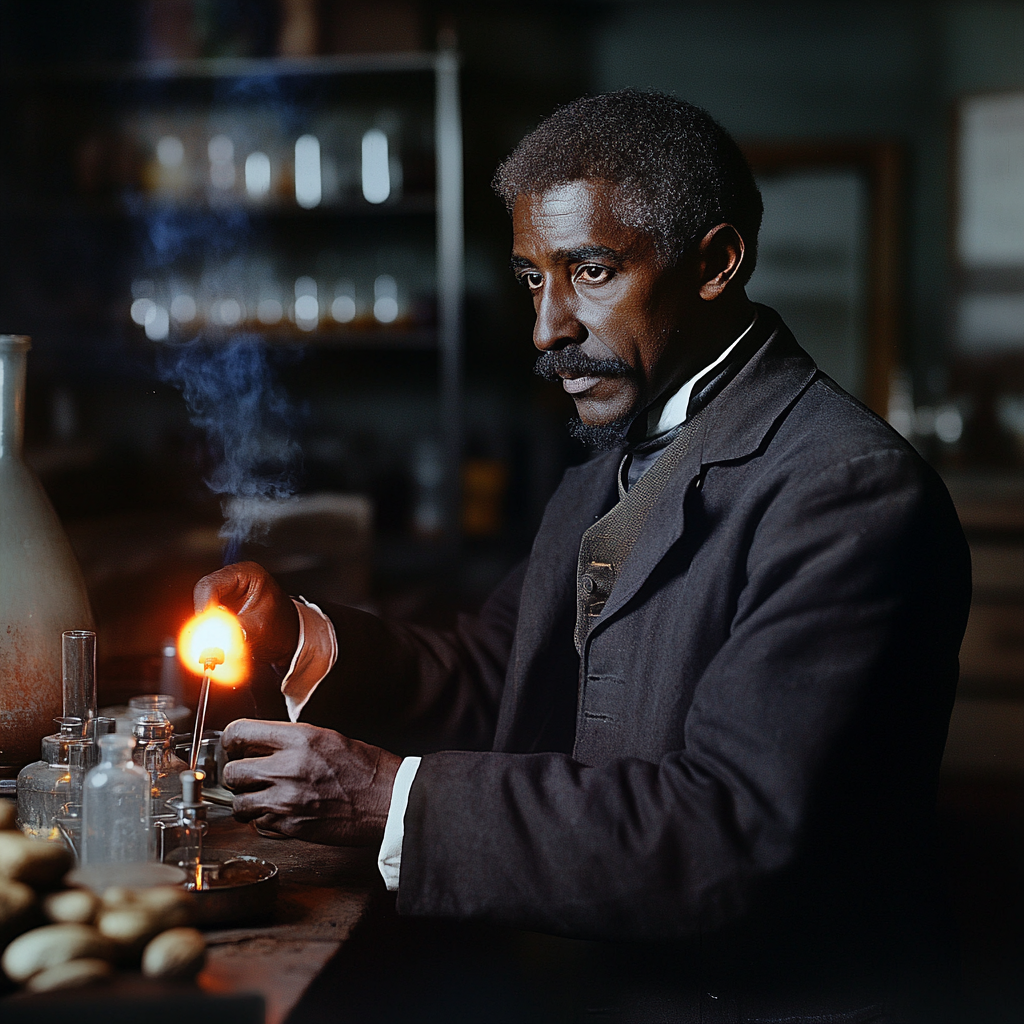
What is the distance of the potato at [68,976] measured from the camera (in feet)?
2.58

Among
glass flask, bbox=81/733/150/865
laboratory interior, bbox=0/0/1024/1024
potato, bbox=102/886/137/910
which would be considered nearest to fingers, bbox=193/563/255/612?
glass flask, bbox=81/733/150/865

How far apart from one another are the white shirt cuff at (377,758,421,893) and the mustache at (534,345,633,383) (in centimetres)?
49

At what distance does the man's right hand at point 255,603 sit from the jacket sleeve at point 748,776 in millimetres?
431

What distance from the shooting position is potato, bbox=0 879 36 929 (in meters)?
0.84

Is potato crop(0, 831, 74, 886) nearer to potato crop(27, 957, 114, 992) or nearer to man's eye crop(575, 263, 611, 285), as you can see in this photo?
potato crop(27, 957, 114, 992)

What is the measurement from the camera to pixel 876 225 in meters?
3.85

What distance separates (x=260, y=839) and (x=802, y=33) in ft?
11.3

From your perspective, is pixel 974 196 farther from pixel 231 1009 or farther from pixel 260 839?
pixel 231 1009

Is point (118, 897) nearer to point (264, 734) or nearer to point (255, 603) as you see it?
point (264, 734)

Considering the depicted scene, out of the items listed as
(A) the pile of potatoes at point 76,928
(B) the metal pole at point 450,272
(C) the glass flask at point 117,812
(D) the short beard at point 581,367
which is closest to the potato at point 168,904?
(A) the pile of potatoes at point 76,928

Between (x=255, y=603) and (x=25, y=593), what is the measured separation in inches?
10.1

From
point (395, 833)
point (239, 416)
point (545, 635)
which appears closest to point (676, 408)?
point (545, 635)

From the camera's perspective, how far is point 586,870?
981mm

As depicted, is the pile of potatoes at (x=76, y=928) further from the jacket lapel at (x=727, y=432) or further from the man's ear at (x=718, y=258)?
the man's ear at (x=718, y=258)
